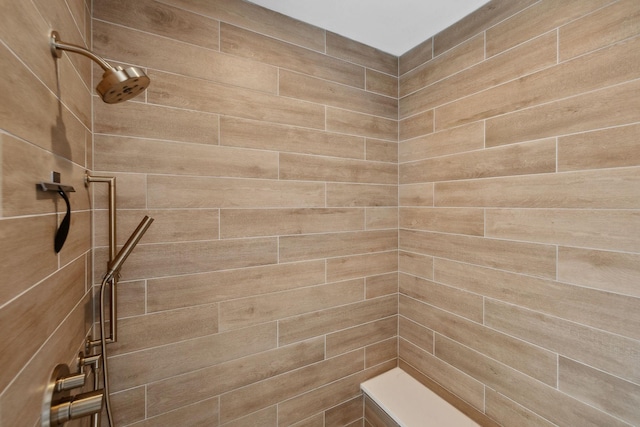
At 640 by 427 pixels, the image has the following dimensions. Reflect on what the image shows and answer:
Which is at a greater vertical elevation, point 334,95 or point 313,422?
point 334,95

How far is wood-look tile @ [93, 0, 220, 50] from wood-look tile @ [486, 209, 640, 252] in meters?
1.46

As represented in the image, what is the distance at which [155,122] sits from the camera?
3.47 feet

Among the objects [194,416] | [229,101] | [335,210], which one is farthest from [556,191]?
[194,416]

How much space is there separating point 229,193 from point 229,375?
2.69ft

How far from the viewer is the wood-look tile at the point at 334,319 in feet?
4.43

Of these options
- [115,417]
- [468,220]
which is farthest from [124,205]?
[468,220]

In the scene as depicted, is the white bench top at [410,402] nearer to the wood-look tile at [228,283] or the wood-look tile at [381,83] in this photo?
the wood-look tile at [228,283]

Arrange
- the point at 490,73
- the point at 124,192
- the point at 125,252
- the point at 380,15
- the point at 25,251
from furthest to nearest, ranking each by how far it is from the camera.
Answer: the point at 380,15 → the point at 490,73 → the point at 124,192 → the point at 125,252 → the point at 25,251

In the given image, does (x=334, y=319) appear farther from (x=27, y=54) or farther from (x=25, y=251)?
(x=27, y=54)

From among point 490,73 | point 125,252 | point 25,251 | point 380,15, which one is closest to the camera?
point 25,251

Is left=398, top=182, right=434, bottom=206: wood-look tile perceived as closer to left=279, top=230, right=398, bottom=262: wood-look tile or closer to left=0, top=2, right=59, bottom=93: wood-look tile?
left=279, top=230, right=398, bottom=262: wood-look tile

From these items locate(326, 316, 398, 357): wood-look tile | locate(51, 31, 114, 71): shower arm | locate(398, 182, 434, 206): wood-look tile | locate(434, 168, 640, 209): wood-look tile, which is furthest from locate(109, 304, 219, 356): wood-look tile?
locate(434, 168, 640, 209): wood-look tile

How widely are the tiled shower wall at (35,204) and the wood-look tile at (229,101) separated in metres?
0.28

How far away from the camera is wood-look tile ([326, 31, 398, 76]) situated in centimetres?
145
